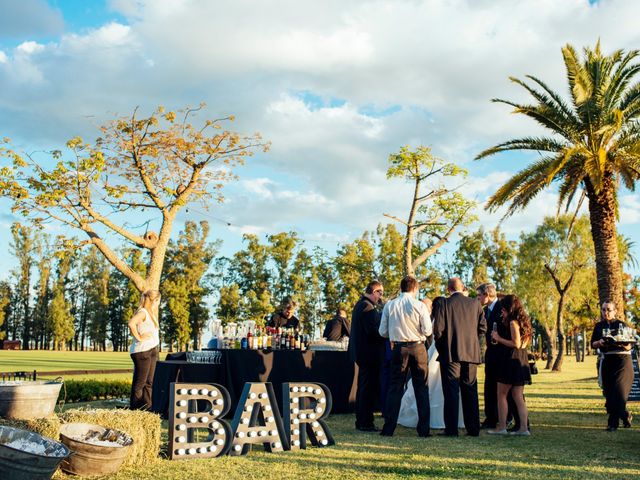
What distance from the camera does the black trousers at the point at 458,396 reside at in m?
8.09

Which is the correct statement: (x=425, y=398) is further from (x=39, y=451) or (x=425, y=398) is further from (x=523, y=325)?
(x=39, y=451)

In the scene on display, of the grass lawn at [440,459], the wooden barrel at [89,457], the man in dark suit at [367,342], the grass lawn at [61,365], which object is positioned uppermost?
the man in dark suit at [367,342]

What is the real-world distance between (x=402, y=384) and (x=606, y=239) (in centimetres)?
1026

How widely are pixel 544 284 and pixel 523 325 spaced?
30829 mm

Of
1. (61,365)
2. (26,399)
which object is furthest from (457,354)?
(61,365)

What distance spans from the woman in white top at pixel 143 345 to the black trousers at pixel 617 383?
6.29 metres

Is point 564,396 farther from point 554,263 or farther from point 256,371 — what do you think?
point 554,263

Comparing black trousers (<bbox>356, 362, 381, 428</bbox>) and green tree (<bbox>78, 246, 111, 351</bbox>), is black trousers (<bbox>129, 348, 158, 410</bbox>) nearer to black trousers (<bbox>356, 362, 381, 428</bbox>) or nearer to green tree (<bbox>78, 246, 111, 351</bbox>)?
black trousers (<bbox>356, 362, 381, 428</bbox>)

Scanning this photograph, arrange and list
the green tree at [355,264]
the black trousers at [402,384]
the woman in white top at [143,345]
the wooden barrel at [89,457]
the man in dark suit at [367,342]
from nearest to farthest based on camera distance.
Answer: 1. the wooden barrel at [89,457]
2. the black trousers at [402,384]
3. the woman in white top at [143,345]
4. the man in dark suit at [367,342]
5. the green tree at [355,264]

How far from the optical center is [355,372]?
10.5 m

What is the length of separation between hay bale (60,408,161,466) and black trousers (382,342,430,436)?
3.08m

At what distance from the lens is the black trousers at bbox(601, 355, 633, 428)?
8.47 meters

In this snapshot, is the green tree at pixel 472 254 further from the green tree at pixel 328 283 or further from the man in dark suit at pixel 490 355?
the man in dark suit at pixel 490 355

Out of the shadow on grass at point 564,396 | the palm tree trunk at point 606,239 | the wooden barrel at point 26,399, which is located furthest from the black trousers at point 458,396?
the palm tree trunk at point 606,239
